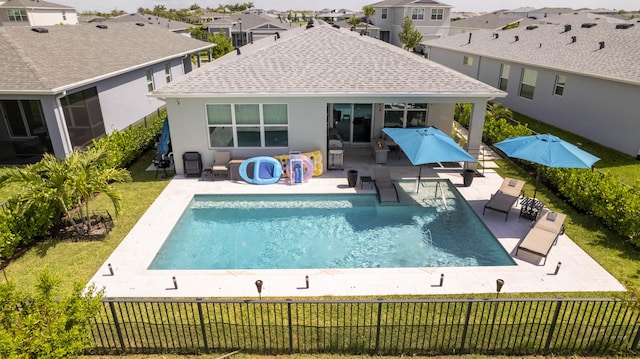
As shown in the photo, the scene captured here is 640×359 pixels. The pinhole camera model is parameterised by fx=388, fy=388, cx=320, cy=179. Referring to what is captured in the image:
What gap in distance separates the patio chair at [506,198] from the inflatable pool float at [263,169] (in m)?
7.86

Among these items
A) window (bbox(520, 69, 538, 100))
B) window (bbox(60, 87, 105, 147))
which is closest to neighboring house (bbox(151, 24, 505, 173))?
window (bbox(60, 87, 105, 147))

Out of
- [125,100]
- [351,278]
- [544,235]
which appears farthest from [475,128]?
[125,100]

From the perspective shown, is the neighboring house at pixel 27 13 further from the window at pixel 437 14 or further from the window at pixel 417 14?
the window at pixel 437 14

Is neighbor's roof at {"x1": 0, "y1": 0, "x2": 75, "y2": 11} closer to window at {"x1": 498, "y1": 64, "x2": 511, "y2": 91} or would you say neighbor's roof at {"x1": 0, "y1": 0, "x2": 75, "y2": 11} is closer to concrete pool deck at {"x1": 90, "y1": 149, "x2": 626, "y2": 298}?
concrete pool deck at {"x1": 90, "y1": 149, "x2": 626, "y2": 298}

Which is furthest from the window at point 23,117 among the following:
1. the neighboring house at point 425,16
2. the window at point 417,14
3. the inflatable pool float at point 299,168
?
the window at point 417,14

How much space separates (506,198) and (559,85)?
13.3 m

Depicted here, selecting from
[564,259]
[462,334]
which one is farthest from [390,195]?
[462,334]

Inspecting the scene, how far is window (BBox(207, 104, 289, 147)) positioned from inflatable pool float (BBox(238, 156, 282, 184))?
0.86 meters

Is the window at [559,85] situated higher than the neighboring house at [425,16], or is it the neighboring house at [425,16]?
the neighboring house at [425,16]

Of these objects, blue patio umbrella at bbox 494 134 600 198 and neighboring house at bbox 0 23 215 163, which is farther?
neighboring house at bbox 0 23 215 163

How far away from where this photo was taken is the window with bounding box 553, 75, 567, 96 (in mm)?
21969

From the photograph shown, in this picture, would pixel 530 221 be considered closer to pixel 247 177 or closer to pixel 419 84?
pixel 419 84

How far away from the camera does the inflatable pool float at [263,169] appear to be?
1559cm

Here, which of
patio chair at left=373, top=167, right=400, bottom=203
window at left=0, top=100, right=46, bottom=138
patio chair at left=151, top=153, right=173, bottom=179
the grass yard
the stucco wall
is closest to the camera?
the grass yard
